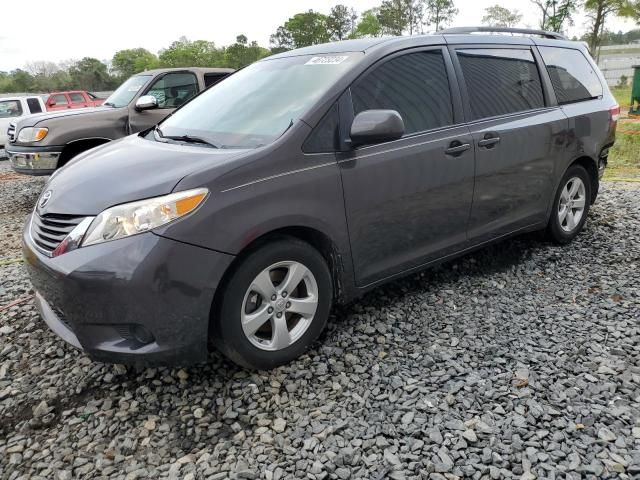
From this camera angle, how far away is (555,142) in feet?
13.5

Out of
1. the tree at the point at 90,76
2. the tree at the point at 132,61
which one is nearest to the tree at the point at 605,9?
the tree at the point at 90,76

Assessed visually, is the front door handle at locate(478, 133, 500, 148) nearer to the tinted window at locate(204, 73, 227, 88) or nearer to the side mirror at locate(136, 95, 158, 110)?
the side mirror at locate(136, 95, 158, 110)

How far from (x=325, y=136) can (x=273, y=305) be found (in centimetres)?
97

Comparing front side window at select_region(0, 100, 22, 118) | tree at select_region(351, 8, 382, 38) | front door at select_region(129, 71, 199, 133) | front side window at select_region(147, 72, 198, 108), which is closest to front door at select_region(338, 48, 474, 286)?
front door at select_region(129, 71, 199, 133)

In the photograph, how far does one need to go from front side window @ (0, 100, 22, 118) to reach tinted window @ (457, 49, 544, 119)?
608 inches

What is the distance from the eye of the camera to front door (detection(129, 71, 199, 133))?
7.45 m

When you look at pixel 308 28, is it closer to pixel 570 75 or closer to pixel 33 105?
pixel 33 105

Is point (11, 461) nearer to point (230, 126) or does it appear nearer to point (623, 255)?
point (230, 126)

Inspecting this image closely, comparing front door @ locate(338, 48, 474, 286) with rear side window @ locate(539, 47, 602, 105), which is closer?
front door @ locate(338, 48, 474, 286)

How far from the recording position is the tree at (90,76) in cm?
6267

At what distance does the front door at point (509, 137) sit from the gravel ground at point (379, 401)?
0.64 meters

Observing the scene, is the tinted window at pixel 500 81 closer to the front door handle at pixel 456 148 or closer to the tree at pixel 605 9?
the front door handle at pixel 456 148

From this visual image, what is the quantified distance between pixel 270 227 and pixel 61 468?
1420 millimetres

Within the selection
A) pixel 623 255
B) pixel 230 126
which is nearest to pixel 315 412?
pixel 230 126
